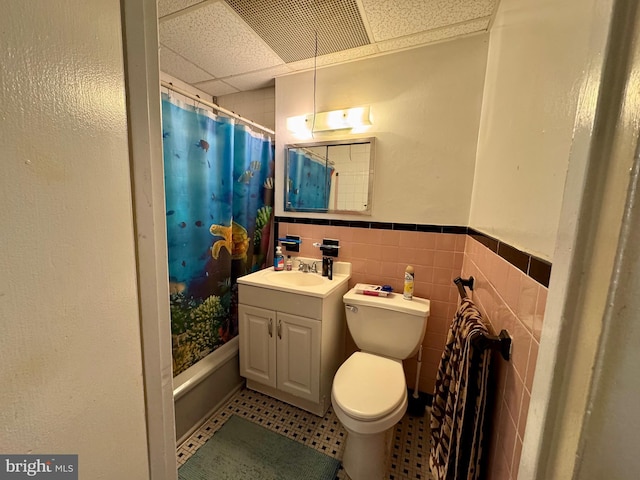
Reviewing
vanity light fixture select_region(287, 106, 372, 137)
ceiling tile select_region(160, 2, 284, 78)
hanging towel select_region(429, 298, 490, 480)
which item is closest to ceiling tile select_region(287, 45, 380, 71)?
ceiling tile select_region(160, 2, 284, 78)

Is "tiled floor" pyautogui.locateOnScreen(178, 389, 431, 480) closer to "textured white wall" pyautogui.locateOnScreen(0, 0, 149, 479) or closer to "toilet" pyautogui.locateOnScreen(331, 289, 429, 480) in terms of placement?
"toilet" pyautogui.locateOnScreen(331, 289, 429, 480)

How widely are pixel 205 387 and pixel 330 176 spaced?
1533mm

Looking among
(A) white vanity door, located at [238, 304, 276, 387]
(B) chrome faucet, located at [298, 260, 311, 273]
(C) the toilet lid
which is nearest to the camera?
(C) the toilet lid

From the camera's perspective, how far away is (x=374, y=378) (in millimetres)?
1266

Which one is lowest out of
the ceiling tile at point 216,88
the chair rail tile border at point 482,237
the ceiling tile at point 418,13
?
the chair rail tile border at point 482,237

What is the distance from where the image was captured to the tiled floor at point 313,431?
49.9 inches

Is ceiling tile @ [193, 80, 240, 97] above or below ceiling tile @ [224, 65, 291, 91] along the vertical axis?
below

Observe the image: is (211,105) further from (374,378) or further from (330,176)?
(374,378)

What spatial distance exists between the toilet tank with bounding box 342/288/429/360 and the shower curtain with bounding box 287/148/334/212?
0.71 m

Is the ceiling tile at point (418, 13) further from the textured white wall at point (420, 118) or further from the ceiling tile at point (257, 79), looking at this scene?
the ceiling tile at point (257, 79)

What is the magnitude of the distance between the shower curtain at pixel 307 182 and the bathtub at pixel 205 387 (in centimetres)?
111

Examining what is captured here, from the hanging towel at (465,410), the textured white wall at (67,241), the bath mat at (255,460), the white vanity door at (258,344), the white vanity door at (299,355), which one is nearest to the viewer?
the textured white wall at (67,241)

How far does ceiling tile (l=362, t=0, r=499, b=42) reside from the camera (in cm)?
114

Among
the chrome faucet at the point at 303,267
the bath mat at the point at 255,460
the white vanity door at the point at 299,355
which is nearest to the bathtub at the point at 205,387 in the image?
the bath mat at the point at 255,460
